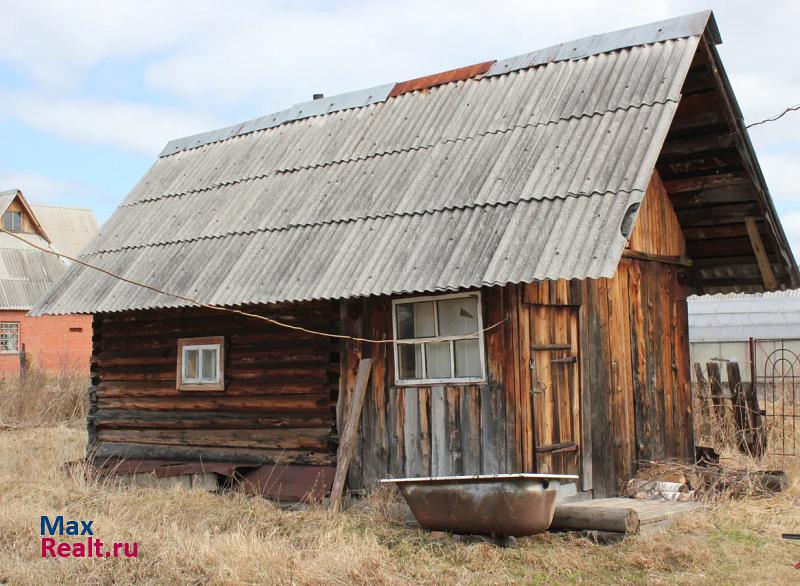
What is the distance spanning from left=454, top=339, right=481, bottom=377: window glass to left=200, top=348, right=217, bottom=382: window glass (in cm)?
380

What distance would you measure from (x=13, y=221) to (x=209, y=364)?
33.3m

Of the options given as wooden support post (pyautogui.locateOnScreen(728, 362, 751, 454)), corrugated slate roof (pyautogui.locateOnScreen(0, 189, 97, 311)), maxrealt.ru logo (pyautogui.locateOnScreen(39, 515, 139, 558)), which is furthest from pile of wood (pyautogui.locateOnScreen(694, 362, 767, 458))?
corrugated slate roof (pyautogui.locateOnScreen(0, 189, 97, 311))

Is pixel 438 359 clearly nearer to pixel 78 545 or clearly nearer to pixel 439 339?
pixel 439 339

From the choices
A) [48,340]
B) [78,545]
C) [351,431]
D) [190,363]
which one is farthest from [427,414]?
[48,340]

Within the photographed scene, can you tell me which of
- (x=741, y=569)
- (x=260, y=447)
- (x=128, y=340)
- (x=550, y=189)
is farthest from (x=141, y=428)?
(x=741, y=569)

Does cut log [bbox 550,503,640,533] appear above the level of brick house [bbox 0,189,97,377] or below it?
below

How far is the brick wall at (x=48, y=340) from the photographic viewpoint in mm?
37438

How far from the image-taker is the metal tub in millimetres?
7934

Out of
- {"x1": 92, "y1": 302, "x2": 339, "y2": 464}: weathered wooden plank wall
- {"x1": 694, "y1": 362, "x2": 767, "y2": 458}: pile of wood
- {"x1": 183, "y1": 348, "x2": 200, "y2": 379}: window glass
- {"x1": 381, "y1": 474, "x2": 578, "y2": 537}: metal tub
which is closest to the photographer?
{"x1": 381, "y1": 474, "x2": 578, "y2": 537}: metal tub

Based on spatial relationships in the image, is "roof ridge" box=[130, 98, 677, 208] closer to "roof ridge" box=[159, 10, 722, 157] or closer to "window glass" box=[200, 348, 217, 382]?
"roof ridge" box=[159, 10, 722, 157]

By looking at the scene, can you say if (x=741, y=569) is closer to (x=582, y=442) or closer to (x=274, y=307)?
(x=582, y=442)

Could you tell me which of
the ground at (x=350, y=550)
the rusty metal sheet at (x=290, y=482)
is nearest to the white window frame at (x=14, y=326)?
the rusty metal sheet at (x=290, y=482)

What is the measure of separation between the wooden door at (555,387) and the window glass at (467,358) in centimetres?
56

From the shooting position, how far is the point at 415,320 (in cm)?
1015
